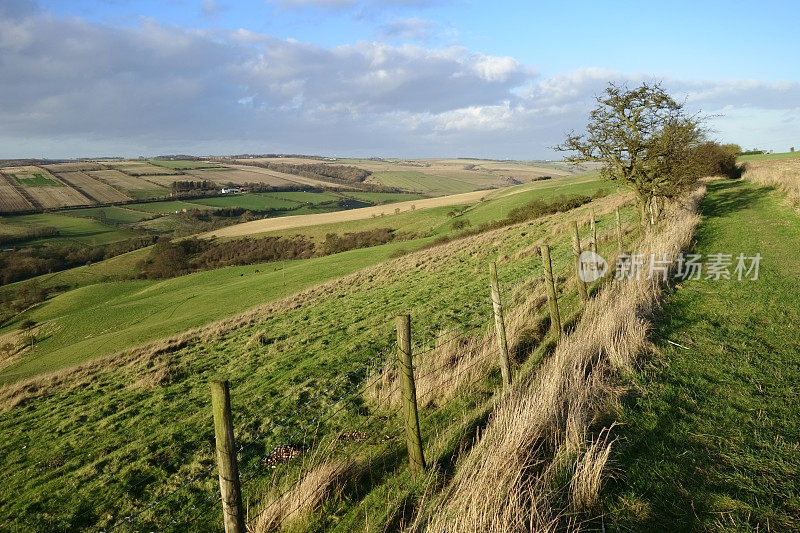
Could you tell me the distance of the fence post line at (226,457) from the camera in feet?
10.6

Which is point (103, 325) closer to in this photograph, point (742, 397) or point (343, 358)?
point (343, 358)

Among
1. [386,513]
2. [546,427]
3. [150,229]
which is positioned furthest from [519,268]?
[150,229]

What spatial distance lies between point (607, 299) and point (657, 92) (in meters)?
13.9

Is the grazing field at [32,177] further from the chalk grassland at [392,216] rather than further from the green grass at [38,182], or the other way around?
the chalk grassland at [392,216]

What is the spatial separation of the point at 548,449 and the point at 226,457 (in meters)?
3.52

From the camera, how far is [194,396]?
13.1 metres

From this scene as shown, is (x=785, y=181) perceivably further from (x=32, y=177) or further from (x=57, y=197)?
(x=32, y=177)

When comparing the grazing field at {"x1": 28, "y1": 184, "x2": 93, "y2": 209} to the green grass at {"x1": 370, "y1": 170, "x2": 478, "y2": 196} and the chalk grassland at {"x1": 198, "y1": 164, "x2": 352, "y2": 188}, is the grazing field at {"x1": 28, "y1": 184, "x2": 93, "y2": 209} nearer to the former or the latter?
the chalk grassland at {"x1": 198, "y1": 164, "x2": 352, "y2": 188}

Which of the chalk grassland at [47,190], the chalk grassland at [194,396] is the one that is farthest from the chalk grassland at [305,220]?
the chalk grassland at [194,396]

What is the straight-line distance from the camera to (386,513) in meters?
4.48

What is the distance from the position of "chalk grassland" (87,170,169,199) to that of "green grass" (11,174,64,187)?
11.6m

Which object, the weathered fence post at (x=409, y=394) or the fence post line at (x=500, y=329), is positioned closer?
the weathered fence post at (x=409, y=394)

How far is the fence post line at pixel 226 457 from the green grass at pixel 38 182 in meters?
145

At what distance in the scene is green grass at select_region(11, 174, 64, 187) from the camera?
11307 cm
